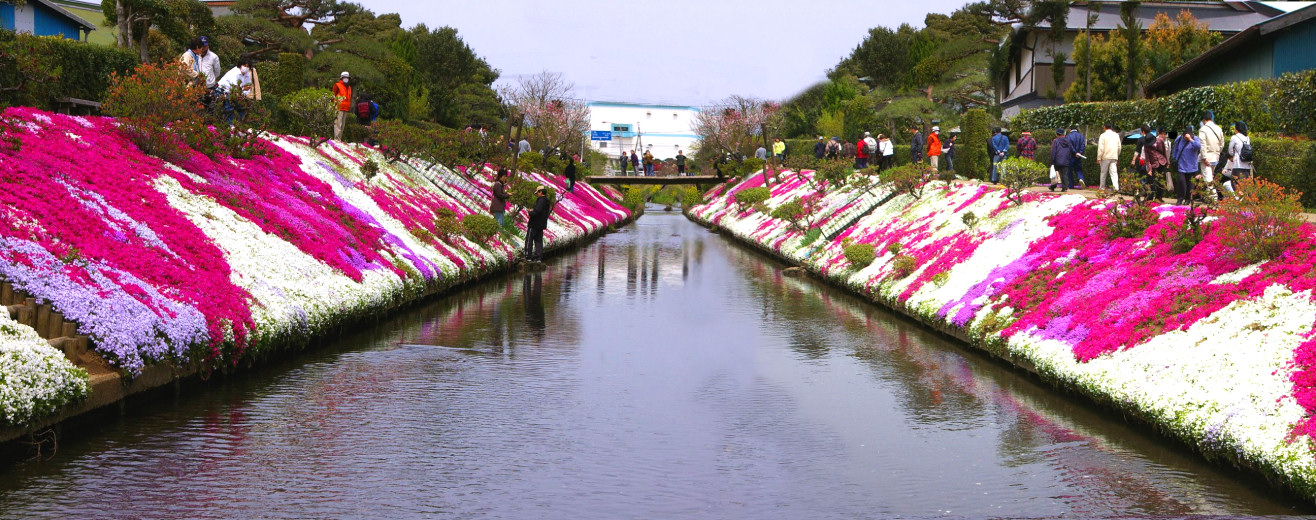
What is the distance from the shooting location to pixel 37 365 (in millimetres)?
11102

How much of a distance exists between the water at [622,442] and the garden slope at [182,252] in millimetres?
713

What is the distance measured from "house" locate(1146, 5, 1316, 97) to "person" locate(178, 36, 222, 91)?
31.9 metres

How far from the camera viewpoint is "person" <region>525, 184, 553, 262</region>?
33.2m

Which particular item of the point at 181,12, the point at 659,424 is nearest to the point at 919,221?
the point at 659,424

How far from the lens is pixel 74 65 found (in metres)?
25.6

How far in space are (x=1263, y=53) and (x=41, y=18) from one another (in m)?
48.5

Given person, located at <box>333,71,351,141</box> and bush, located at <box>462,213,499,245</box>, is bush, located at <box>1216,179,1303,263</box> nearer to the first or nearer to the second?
bush, located at <box>462,213,499,245</box>

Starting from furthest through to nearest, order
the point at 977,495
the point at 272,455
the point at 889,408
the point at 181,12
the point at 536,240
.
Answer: the point at 181,12 < the point at 536,240 < the point at 889,408 < the point at 272,455 < the point at 977,495

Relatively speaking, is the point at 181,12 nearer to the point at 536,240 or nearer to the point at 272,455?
the point at 536,240

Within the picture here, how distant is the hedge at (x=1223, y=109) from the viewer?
2969 cm

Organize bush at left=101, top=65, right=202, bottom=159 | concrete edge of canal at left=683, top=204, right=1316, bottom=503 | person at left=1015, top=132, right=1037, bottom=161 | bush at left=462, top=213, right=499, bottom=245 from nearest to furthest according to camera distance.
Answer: concrete edge of canal at left=683, top=204, right=1316, bottom=503 < bush at left=101, top=65, right=202, bottom=159 < bush at left=462, top=213, right=499, bottom=245 < person at left=1015, top=132, right=1037, bottom=161

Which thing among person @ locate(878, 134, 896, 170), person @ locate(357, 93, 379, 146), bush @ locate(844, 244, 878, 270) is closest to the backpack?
bush @ locate(844, 244, 878, 270)

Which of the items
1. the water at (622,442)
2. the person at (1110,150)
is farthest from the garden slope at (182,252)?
the person at (1110,150)

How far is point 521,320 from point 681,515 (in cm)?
1301
